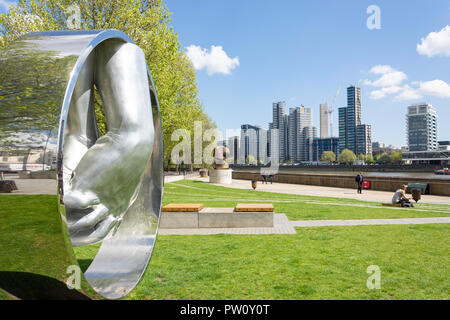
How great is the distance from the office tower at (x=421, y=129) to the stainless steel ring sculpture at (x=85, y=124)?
213900 millimetres

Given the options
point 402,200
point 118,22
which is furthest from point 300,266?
point 118,22

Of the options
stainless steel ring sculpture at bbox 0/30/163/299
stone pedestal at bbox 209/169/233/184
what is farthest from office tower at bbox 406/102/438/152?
stainless steel ring sculpture at bbox 0/30/163/299

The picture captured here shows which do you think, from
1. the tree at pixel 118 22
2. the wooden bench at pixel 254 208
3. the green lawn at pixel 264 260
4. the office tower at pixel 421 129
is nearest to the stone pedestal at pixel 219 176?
the tree at pixel 118 22

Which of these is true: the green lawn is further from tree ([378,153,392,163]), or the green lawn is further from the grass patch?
tree ([378,153,392,163])

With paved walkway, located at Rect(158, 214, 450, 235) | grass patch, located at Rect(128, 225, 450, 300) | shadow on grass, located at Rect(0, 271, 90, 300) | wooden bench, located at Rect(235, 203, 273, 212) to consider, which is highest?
shadow on grass, located at Rect(0, 271, 90, 300)

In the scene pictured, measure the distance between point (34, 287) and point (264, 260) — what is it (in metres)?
4.65

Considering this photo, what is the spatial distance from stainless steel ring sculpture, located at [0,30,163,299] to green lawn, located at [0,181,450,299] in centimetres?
36

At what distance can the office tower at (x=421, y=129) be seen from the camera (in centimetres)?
18825

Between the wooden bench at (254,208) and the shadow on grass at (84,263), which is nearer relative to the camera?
the shadow on grass at (84,263)

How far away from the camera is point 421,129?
191m

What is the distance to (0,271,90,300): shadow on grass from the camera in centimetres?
291

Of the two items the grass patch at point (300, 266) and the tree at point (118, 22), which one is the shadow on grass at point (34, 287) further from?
the tree at point (118, 22)

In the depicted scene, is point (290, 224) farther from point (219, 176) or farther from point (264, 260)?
point (219, 176)
